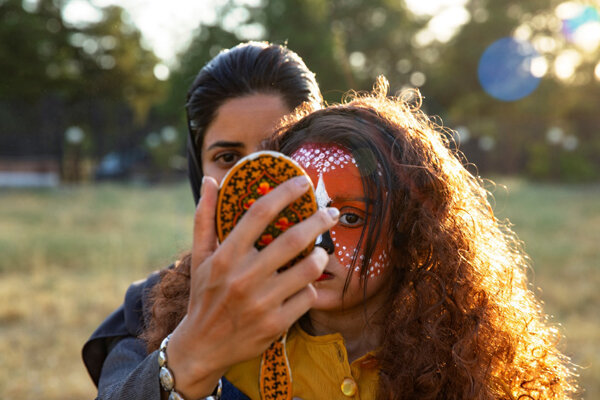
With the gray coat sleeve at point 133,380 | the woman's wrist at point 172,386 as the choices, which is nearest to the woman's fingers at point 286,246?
the woman's wrist at point 172,386

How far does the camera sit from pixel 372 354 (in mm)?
1795

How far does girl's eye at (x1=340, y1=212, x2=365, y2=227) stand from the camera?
178 centimetres

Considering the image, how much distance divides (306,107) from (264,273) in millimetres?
1348

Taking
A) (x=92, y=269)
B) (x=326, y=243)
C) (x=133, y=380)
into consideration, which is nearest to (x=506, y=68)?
Result: (x=92, y=269)

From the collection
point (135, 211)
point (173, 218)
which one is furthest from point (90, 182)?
point (173, 218)

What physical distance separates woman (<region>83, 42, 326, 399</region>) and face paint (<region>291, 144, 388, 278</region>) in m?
0.70

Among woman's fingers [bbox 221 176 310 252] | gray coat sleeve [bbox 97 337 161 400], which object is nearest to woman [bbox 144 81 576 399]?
gray coat sleeve [bbox 97 337 161 400]

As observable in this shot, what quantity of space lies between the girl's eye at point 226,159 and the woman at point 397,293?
2.15 feet

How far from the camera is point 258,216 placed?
42.8 inches

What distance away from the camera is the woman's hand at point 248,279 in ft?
3.58

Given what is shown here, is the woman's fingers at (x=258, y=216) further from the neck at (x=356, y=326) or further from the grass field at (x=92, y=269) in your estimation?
the grass field at (x=92, y=269)

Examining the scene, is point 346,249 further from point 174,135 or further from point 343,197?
point 174,135

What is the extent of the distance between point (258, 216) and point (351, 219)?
2.43 feet

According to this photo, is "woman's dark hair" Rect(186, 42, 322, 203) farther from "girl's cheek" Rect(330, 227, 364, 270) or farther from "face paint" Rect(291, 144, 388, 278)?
"girl's cheek" Rect(330, 227, 364, 270)
